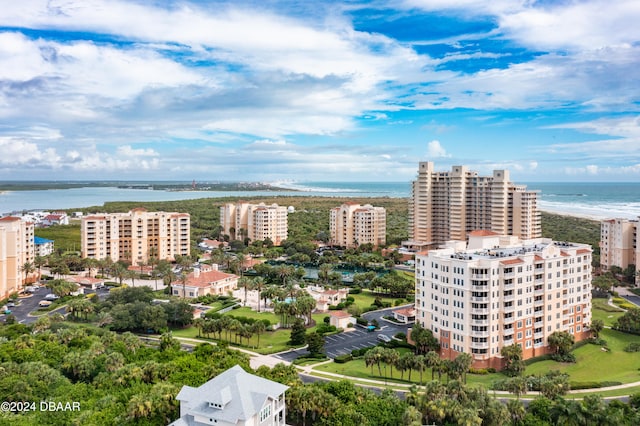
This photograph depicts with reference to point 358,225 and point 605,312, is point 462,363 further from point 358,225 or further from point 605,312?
point 358,225

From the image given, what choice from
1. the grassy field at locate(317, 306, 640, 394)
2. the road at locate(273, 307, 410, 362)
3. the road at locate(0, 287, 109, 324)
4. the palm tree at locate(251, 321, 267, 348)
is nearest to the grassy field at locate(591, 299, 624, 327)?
the grassy field at locate(317, 306, 640, 394)

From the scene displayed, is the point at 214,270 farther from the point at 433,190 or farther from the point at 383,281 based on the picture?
the point at 433,190

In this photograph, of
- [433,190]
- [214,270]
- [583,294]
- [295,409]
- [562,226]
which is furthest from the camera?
[562,226]

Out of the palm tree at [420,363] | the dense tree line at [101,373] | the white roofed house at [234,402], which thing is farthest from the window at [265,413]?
the palm tree at [420,363]

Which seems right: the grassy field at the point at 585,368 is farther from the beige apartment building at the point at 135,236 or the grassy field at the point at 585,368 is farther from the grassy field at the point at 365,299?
the beige apartment building at the point at 135,236

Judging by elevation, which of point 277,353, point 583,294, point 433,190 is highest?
point 433,190

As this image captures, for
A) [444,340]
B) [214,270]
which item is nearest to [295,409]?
[444,340]
